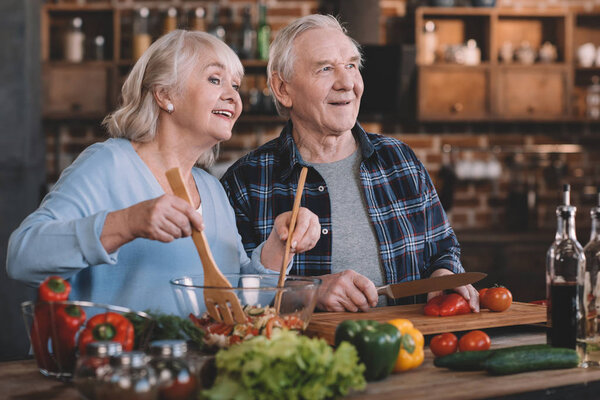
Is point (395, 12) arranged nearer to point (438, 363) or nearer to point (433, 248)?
point (433, 248)

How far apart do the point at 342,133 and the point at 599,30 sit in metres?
3.46

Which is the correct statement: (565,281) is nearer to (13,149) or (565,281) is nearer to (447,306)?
(447,306)

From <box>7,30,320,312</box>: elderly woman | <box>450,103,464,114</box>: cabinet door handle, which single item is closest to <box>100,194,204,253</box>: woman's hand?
<box>7,30,320,312</box>: elderly woman

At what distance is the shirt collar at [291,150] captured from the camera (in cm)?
224

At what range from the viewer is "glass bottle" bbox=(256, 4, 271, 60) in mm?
4547

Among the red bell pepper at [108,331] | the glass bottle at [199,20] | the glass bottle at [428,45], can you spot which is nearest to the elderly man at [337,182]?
the red bell pepper at [108,331]

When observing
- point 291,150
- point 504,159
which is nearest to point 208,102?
point 291,150

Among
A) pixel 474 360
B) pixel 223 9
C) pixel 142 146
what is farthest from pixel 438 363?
pixel 223 9

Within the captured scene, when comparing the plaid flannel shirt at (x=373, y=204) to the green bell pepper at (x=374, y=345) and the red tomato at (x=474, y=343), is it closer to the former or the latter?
the red tomato at (x=474, y=343)

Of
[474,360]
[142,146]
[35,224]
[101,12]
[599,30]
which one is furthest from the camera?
[599,30]

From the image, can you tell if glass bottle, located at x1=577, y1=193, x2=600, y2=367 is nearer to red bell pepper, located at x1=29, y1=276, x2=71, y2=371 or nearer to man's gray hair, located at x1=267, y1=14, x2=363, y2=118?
red bell pepper, located at x1=29, y1=276, x2=71, y2=371

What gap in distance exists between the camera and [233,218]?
80.7 inches

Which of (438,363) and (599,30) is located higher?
(599,30)

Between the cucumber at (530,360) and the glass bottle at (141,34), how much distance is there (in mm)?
3594
